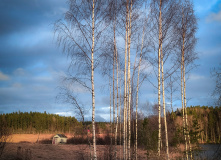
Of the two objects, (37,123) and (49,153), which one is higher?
(37,123)

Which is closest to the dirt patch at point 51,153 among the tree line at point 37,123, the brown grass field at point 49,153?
the brown grass field at point 49,153

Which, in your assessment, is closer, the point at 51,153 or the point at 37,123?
the point at 51,153

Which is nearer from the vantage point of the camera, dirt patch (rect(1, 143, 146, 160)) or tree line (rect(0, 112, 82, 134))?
dirt patch (rect(1, 143, 146, 160))

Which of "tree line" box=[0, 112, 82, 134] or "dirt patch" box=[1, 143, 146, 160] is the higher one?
"tree line" box=[0, 112, 82, 134]

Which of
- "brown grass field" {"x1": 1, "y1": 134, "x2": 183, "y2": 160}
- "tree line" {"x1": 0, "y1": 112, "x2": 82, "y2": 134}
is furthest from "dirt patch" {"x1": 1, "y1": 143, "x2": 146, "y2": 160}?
"tree line" {"x1": 0, "y1": 112, "x2": 82, "y2": 134}

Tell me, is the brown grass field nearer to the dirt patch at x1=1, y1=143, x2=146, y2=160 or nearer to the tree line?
the dirt patch at x1=1, y1=143, x2=146, y2=160

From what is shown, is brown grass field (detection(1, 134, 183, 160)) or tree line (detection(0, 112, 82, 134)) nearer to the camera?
brown grass field (detection(1, 134, 183, 160))

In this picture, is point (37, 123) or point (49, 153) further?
point (37, 123)

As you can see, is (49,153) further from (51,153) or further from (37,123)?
(37,123)

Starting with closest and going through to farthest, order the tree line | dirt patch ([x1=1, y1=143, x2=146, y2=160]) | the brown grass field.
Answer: the brown grass field → dirt patch ([x1=1, y1=143, x2=146, y2=160]) → the tree line

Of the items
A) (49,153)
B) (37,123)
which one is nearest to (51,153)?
(49,153)

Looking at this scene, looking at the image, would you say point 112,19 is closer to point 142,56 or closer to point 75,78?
point 142,56

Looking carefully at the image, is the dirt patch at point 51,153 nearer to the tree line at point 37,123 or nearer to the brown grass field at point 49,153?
the brown grass field at point 49,153

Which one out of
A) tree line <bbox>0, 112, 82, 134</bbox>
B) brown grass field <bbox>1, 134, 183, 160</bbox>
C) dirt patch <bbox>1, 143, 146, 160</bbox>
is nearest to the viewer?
brown grass field <bbox>1, 134, 183, 160</bbox>
